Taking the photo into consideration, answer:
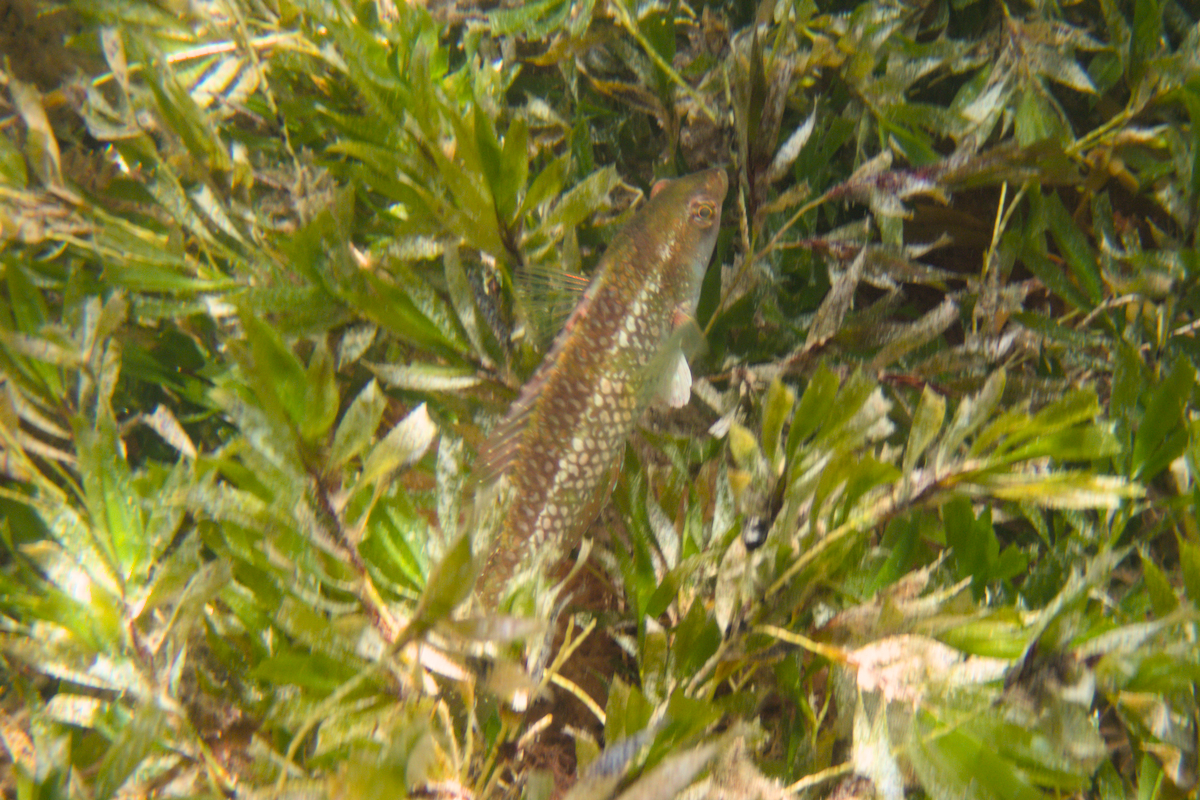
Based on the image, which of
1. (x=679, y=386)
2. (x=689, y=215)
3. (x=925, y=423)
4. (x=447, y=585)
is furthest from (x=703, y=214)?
(x=447, y=585)

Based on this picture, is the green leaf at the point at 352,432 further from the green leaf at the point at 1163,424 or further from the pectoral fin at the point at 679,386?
the green leaf at the point at 1163,424

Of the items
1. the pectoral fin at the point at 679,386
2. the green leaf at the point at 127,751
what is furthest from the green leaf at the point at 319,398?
the pectoral fin at the point at 679,386

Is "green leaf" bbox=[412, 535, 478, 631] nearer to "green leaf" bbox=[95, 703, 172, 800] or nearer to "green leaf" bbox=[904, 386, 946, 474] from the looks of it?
"green leaf" bbox=[95, 703, 172, 800]

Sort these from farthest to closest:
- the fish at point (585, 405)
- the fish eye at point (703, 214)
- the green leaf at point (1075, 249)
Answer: the fish eye at point (703, 214) < the green leaf at point (1075, 249) < the fish at point (585, 405)

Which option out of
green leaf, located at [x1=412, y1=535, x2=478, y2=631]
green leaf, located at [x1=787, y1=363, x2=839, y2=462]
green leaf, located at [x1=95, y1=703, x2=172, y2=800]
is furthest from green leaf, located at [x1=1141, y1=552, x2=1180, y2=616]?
green leaf, located at [x1=95, y1=703, x2=172, y2=800]

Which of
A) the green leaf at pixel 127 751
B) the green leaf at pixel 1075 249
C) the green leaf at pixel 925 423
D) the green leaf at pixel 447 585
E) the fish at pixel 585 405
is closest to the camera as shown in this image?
the green leaf at pixel 447 585

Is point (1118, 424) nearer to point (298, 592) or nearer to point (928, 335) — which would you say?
point (928, 335)

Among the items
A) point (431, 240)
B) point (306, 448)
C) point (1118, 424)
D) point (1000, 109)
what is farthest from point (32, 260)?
point (1118, 424)
